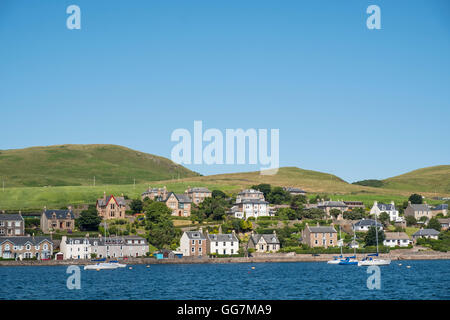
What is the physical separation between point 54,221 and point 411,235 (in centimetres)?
8225

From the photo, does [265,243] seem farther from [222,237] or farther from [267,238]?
[222,237]

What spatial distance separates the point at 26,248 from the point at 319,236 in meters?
59.4

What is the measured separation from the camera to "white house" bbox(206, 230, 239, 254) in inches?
4656

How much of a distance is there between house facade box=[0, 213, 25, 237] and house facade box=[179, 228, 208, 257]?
3740cm

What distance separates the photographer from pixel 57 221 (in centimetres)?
13350

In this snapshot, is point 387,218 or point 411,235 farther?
point 387,218

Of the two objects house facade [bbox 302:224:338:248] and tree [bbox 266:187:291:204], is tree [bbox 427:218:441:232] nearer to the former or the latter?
house facade [bbox 302:224:338:248]

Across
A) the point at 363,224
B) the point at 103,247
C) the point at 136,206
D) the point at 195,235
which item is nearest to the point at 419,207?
the point at 363,224

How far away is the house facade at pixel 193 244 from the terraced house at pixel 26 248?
85.6 feet

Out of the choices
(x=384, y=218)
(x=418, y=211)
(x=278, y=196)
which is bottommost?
(x=384, y=218)
